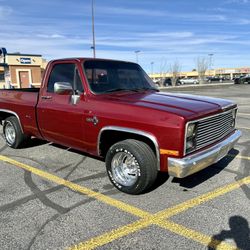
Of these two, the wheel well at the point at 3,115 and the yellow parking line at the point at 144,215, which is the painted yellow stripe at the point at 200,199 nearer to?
the yellow parking line at the point at 144,215

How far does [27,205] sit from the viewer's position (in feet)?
14.0

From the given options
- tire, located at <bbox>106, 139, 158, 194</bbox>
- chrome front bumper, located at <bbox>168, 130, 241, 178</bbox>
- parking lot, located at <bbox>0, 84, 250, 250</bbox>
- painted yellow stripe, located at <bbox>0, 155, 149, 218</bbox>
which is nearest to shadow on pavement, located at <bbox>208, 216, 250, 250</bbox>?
parking lot, located at <bbox>0, 84, 250, 250</bbox>

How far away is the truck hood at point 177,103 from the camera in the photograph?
418cm

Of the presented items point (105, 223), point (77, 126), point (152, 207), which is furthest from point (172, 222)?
point (77, 126)

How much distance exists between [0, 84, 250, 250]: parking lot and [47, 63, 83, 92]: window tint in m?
1.48

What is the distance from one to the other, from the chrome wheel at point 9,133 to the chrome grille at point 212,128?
437 cm

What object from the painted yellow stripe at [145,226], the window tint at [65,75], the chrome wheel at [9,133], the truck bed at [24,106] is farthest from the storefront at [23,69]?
the painted yellow stripe at [145,226]

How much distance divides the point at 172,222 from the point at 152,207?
0.47 m

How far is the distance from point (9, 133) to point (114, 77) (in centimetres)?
322

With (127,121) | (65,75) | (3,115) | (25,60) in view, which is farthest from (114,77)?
(25,60)

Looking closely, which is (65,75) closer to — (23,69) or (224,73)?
(23,69)

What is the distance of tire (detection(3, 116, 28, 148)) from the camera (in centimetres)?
689

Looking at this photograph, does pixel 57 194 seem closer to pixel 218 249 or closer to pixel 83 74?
pixel 83 74

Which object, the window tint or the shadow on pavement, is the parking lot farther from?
the window tint
